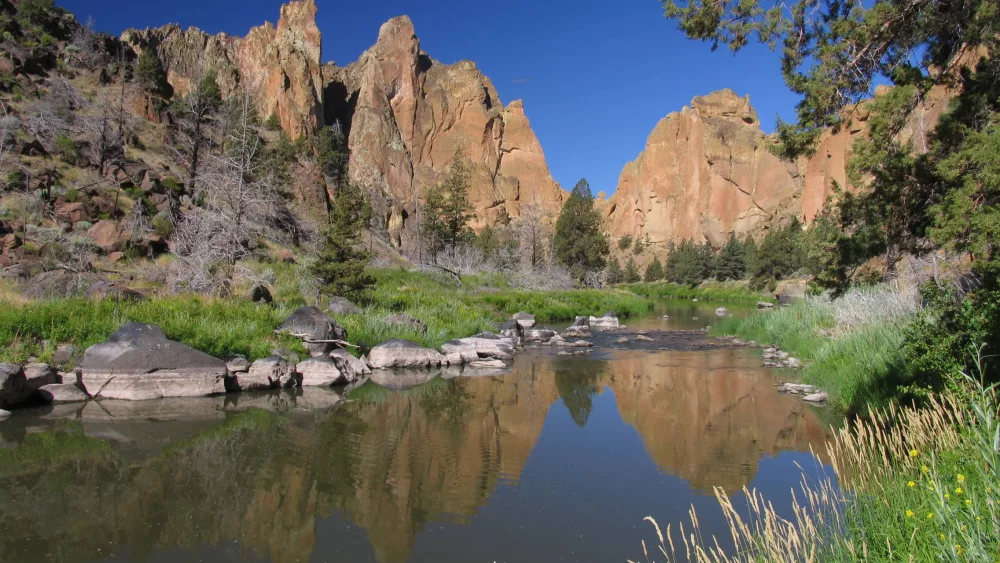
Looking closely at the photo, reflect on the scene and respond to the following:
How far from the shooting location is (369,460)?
7.76 metres

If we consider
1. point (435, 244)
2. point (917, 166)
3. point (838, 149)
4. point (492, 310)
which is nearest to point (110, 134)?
point (492, 310)

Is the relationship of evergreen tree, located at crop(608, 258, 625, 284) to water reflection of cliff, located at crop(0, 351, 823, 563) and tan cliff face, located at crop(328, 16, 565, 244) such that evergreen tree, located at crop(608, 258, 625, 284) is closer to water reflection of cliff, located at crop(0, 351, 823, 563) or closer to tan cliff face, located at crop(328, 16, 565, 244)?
tan cliff face, located at crop(328, 16, 565, 244)

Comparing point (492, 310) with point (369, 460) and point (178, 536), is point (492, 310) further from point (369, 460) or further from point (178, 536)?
point (178, 536)

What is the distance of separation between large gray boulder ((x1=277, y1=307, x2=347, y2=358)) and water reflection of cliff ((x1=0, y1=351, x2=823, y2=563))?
276cm

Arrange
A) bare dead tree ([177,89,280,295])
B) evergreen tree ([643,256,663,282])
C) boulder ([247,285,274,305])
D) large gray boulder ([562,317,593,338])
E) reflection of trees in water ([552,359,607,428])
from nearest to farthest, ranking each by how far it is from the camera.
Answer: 1. reflection of trees in water ([552,359,607,428])
2. bare dead tree ([177,89,280,295])
3. boulder ([247,285,274,305])
4. large gray boulder ([562,317,593,338])
5. evergreen tree ([643,256,663,282])

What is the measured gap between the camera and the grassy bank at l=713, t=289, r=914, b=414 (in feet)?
31.3

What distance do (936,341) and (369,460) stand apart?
21.4ft

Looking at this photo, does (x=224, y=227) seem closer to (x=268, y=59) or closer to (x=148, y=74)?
(x=148, y=74)

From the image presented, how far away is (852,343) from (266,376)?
1169cm

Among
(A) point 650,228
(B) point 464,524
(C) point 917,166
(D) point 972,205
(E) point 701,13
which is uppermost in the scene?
(A) point 650,228

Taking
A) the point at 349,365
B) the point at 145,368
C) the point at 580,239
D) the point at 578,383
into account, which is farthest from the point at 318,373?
the point at 580,239

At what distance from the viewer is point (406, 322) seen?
17203 mm

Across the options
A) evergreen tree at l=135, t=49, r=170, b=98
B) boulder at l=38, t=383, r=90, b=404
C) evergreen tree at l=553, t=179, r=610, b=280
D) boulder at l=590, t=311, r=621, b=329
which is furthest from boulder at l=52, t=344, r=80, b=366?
evergreen tree at l=553, t=179, r=610, b=280

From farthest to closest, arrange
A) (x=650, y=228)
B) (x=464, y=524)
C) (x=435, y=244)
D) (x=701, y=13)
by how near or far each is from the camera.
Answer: (x=650, y=228) → (x=435, y=244) → (x=701, y=13) → (x=464, y=524)
